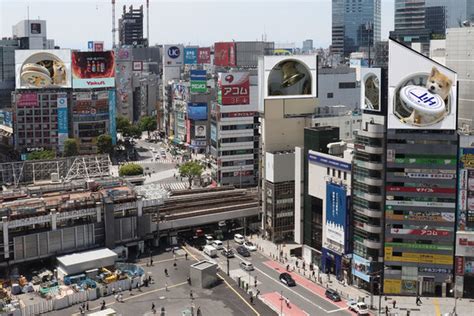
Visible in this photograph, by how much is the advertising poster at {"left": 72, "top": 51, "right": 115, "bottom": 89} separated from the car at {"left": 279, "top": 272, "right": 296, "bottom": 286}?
71218 millimetres

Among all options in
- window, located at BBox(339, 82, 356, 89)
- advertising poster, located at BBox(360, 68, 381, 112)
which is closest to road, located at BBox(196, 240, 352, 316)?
advertising poster, located at BBox(360, 68, 381, 112)

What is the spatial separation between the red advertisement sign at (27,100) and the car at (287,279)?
230ft

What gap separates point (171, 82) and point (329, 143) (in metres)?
84.4

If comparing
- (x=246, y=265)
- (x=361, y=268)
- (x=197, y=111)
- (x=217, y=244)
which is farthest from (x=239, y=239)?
(x=197, y=111)

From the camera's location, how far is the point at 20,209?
6094cm

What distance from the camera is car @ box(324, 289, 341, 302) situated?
54.4 m

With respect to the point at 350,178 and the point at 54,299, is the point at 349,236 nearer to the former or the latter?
the point at 350,178

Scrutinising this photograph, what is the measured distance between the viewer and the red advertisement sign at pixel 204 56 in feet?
586

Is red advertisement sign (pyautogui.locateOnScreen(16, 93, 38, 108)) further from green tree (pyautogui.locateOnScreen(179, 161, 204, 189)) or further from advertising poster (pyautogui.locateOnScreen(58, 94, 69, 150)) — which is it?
green tree (pyautogui.locateOnScreen(179, 161, 204, 189))

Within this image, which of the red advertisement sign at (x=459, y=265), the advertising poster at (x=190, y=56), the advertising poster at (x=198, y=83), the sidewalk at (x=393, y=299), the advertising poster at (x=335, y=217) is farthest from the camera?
the advertising poster at (x=190, y=56)

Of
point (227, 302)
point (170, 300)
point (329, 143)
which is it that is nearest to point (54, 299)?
point (170, 300)

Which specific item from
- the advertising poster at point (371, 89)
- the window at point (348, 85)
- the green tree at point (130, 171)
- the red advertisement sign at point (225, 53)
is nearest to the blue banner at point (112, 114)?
the green tree at point (130, 171)

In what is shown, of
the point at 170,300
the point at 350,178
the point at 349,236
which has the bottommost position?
the point at 170,300

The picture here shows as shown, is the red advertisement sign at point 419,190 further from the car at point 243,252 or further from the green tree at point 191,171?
the green tree at point 191,171
